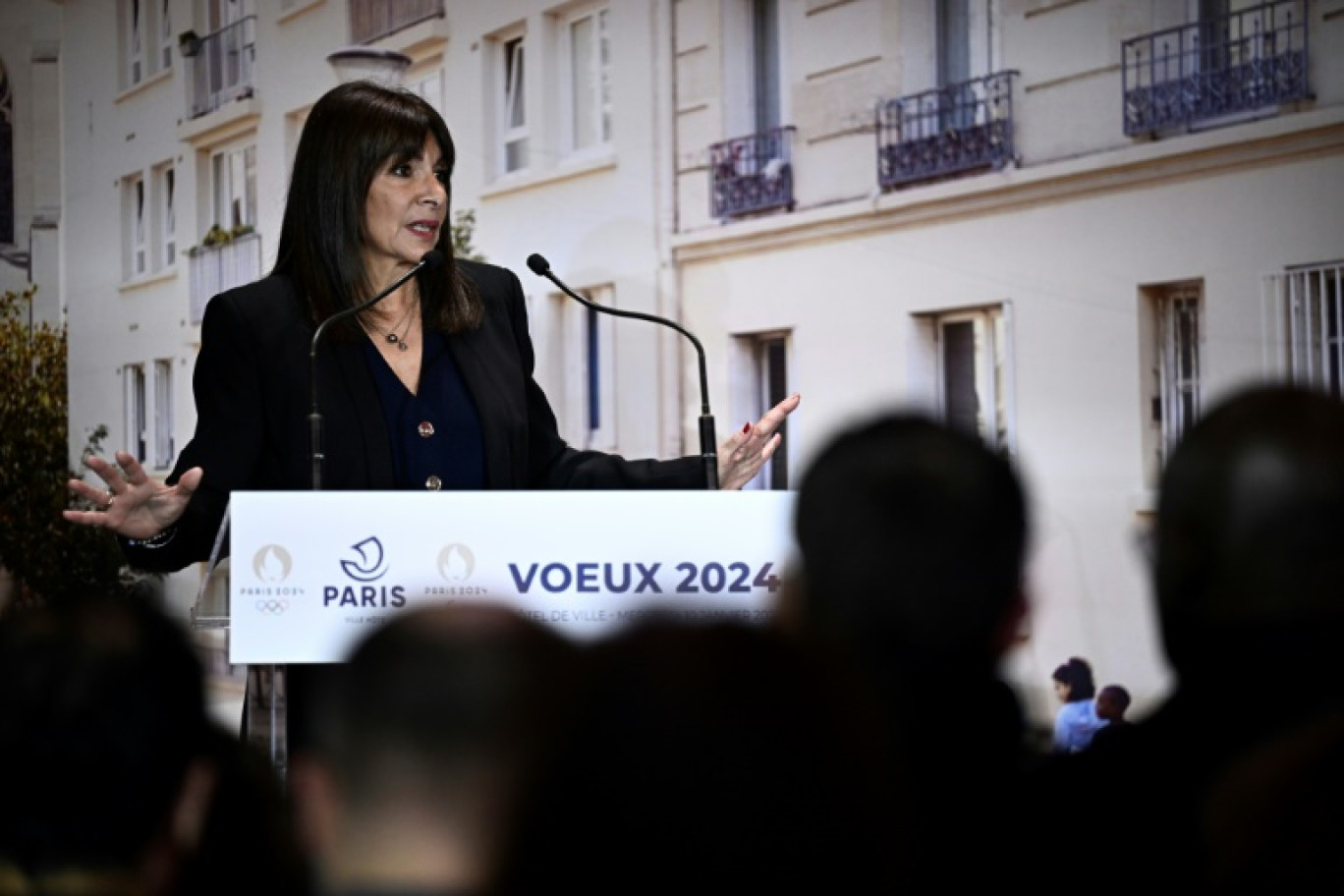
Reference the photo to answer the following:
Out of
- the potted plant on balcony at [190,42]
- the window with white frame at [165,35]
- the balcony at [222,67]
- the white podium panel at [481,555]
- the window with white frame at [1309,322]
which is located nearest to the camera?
the white podium panel at [481,555]

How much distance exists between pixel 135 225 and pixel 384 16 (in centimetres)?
169

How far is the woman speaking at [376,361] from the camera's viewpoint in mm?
2729

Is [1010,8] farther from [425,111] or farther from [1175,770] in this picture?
[1175,770]

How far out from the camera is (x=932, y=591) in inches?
44.6

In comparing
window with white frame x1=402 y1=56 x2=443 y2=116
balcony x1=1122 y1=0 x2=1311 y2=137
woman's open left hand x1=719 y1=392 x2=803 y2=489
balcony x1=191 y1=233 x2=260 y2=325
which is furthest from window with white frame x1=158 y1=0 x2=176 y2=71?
woman's open left hand x1=719 y1=392 x2=803 y2=489

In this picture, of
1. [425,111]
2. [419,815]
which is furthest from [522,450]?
[419,815]

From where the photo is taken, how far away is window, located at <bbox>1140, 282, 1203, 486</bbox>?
4457 mm

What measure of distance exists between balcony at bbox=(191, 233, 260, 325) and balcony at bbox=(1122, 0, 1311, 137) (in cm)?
348

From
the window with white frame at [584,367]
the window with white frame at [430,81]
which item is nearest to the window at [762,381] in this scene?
the window with white frame at [584,367]

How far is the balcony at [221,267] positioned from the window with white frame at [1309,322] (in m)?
3.85

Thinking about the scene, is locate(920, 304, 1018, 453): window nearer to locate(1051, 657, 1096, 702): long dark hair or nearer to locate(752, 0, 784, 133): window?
locate(1051, 657, 1096, 702): long dark hair

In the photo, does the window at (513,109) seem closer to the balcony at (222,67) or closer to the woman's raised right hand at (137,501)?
the balcony at (222,67)

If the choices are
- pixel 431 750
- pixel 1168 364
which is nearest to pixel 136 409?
pixel 1168 364

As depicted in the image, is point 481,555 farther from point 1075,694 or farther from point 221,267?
point 221,267
